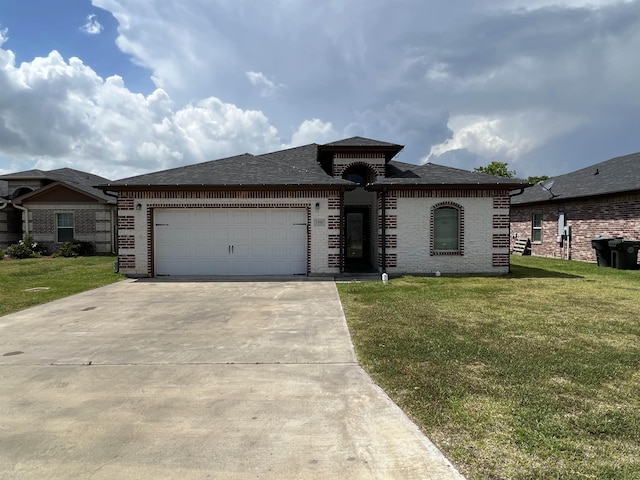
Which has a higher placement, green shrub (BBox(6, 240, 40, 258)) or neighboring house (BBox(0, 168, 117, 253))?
neighboring house (BBox(0, 168, 117, 253))

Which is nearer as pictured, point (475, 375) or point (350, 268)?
point (475, 375)

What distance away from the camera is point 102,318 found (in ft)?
24.4

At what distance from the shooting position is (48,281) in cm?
1227

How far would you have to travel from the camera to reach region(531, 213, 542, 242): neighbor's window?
21938 mm

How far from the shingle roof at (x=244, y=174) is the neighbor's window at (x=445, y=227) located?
3525 millimetres

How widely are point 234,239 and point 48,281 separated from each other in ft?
19.2

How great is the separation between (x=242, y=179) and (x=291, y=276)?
3.65m

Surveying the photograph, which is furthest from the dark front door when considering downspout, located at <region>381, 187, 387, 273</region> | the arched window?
the arched window

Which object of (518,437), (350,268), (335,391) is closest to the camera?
(518,437)

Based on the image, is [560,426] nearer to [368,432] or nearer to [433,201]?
[368,432]

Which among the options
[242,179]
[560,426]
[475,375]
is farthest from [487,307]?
[242,179]

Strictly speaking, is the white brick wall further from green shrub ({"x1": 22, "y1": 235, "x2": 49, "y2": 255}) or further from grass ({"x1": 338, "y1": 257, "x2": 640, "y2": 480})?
green shrub ({"x1": 22, "y1": 235, "x2": 49, "y2": 255})

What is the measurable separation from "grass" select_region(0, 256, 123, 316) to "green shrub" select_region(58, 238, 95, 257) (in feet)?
10.3

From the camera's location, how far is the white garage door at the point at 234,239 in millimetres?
13125
